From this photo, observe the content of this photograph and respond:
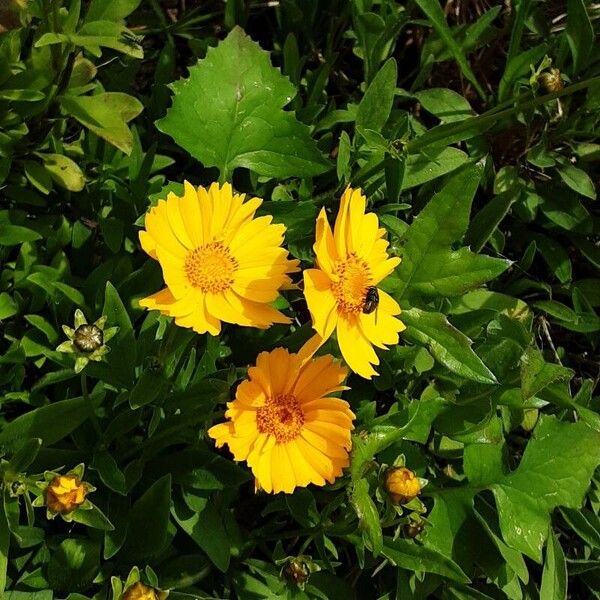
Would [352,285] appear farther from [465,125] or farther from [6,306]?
[6,306]

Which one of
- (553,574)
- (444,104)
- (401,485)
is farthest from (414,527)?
(444,104)

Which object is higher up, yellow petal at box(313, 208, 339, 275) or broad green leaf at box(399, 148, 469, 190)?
yellow petal at box(313, 208, 339, 275)

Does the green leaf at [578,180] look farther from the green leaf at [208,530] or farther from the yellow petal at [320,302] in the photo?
the green leaf at [208,530]

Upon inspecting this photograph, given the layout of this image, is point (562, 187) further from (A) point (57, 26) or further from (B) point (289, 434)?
(A) point (57, 26)

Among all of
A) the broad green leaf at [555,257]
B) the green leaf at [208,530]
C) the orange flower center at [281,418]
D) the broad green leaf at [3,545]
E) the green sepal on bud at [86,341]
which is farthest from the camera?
the broad green leaf at [555,257]

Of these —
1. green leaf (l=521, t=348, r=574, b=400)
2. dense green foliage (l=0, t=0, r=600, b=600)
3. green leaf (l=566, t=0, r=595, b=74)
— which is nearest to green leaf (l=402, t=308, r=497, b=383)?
dense green foliage (l=0, t=0, r=600, b=600)

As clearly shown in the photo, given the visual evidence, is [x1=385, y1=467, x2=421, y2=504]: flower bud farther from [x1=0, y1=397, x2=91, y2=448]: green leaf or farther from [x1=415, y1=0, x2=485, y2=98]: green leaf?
[x1=415, y1=0, x2=485, y2=98]: green leaf

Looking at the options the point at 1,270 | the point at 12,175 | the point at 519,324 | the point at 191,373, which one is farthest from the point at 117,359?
the point at 519,324

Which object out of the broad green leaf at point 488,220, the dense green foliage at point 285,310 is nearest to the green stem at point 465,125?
the dense green foliage at point 285,310
